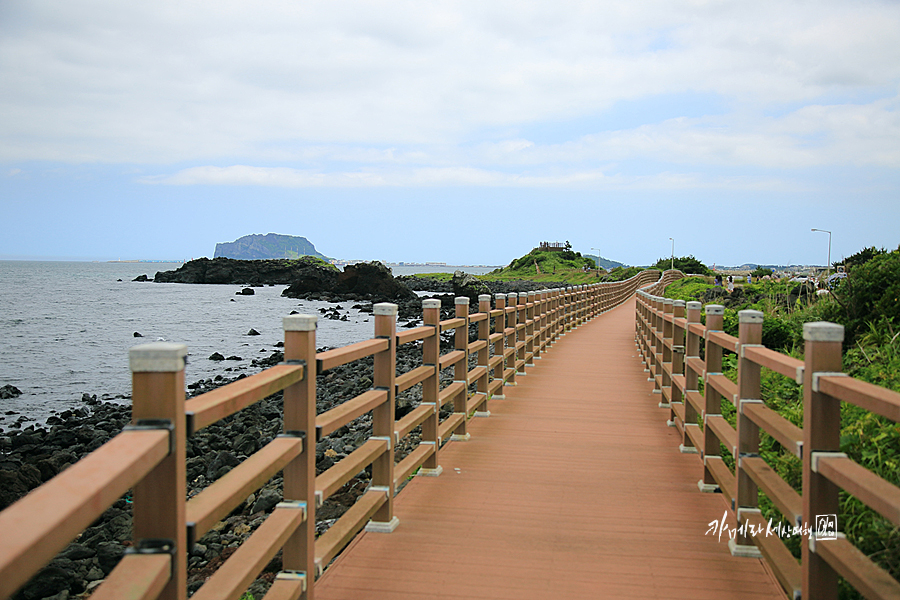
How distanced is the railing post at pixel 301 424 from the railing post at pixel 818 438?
2.11 m

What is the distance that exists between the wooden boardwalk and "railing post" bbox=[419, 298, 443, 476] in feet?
0.52

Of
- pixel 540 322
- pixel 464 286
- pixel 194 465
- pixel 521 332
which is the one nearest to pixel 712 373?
pixel 521 332

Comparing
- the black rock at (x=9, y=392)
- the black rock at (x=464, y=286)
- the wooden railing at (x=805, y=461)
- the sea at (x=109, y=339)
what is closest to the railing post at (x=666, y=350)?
the wooden railing at (x=805, y=461)

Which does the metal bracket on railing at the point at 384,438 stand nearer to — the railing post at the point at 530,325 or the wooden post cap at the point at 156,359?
the wooden post cap at the point at 156,359

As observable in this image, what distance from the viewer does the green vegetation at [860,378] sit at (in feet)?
11.8

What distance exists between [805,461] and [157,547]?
99.9 inches

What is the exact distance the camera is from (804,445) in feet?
9.59

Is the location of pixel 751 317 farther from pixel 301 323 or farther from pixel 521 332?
pixel 521 332

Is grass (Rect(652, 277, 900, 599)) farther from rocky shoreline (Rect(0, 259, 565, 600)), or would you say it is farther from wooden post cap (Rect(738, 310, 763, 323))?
rocky shoreline (Rect(0, 259, 565, 600))

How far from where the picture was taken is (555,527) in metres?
4.68

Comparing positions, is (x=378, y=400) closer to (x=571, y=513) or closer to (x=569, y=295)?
(x=571, y=513)

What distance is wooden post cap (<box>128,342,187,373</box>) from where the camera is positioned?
1.88 metres

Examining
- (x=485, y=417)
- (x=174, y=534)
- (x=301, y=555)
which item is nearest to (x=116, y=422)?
(x=485, y=417)

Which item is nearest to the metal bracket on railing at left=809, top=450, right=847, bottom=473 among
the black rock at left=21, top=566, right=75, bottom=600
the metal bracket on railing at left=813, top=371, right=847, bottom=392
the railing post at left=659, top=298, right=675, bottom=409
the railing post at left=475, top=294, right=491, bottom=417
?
the metal bracket on railing at left=813, top=371, right=847, bottom=392
